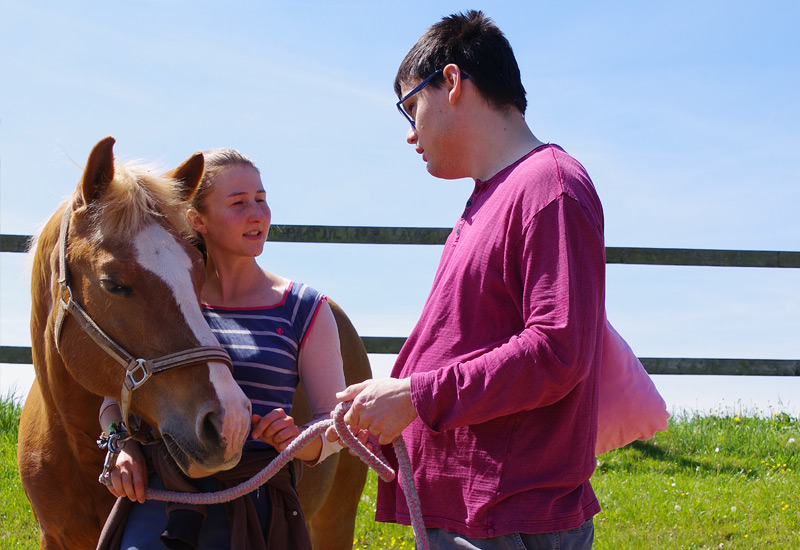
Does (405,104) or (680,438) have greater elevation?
(405,104)

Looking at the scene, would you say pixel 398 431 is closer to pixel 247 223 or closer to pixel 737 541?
pixel 247 223

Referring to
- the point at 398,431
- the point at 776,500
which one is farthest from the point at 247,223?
the point at 776,500

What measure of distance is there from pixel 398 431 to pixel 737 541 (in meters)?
4.06

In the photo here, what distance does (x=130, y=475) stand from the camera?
2.08 meters

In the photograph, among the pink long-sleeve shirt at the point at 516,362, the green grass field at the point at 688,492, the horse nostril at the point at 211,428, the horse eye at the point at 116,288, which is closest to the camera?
the pink long-sleeve shirt at the point at 516,362

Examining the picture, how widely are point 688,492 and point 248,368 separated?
14.3 feet

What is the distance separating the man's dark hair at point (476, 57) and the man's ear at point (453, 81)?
3cm

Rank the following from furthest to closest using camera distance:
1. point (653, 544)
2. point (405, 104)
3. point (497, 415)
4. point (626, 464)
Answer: point (626, 464) → point (653, 544) → point (405, 104) → point (497, 415)

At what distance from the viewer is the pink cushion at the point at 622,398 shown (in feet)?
6.16

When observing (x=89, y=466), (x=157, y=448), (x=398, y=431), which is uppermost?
(x=398, y=431)

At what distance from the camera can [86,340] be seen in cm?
225

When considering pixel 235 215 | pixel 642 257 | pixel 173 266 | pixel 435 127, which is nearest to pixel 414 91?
pixel 435 127

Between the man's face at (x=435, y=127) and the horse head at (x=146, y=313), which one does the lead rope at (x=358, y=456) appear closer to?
the horse head at (x=146, y=313)

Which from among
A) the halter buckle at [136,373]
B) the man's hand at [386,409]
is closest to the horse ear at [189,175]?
the halter buckle at [136,373]
